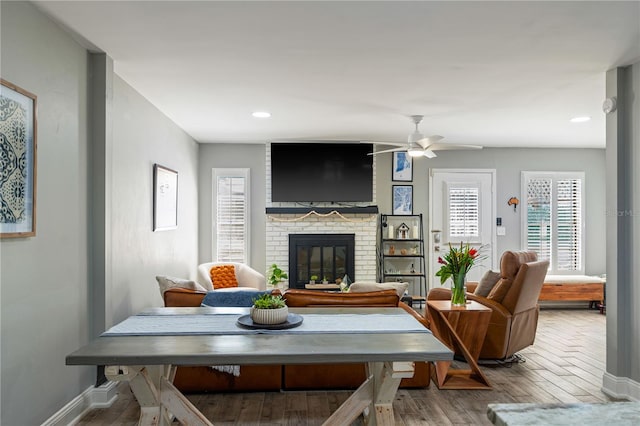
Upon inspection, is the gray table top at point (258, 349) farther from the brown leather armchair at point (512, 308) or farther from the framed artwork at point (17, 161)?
the brown leather armchair at point (512, 308)

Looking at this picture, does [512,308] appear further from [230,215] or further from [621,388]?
[230,215]

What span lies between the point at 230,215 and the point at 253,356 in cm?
519

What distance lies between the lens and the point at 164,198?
4938 millimetres

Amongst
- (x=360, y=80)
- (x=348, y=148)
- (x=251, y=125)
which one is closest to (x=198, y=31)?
(x=360, y=80)

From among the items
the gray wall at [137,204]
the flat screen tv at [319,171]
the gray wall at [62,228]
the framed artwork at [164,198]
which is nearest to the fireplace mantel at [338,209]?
the flat screen tv at [319,171]

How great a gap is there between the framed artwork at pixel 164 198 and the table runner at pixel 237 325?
2.16 meters

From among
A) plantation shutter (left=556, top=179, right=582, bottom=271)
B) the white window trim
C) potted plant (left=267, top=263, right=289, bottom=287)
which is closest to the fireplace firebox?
potted plant (left=267, top=263, right=289, bottom=287)

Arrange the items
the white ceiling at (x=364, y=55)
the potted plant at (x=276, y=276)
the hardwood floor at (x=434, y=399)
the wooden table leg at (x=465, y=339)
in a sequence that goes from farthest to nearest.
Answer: the potted plant at (x=276, y=276), the wooden table leg at (x=465, y=339), the hardwood floor at (x=434, y=399), the white ceiling at (x=364, y=55)

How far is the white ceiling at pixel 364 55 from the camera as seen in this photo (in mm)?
2516

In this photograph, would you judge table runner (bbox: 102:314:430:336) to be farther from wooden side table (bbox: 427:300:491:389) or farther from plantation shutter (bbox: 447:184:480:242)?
plantation shutter (bbox: 447:184:480:242)

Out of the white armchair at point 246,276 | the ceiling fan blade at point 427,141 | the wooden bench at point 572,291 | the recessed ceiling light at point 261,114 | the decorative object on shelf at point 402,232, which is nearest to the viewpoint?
the ceiling fan blade at point 427,141

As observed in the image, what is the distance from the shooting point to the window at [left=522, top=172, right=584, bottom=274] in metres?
7.30

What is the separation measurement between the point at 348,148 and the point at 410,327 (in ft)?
15.3

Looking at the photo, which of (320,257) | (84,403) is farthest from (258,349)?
(320,257)
